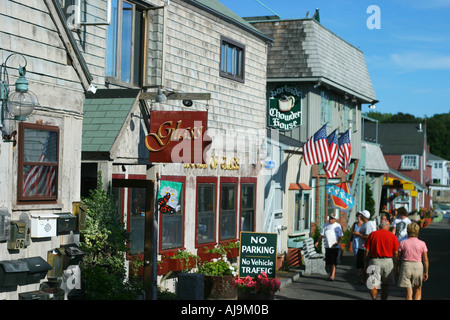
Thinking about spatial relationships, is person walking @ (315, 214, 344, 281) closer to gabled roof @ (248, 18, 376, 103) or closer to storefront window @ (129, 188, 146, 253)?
storefront window @ (129, 188, 146, 253)

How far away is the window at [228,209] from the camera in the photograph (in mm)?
17344

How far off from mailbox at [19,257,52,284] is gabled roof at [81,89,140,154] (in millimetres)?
2146

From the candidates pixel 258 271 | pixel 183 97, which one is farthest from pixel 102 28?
pixel 258 271

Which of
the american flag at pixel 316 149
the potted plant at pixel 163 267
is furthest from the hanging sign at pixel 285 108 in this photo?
the potted plant at pixel 163 267

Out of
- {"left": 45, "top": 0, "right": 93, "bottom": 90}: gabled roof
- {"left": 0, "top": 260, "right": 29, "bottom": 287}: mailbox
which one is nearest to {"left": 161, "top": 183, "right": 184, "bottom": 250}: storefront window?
{"left": 45, "top": 0, "right": 93, "bottom": 90}: gabled roof

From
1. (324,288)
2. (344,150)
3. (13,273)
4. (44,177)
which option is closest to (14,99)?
(44,177)

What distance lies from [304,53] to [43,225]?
18.3 m

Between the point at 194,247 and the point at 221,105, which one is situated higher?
the point at 221,105

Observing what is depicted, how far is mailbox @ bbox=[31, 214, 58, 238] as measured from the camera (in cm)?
922

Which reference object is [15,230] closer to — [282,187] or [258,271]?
[258,271]

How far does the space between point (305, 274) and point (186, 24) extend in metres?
7.96

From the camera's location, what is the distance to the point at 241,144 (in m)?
18.4
